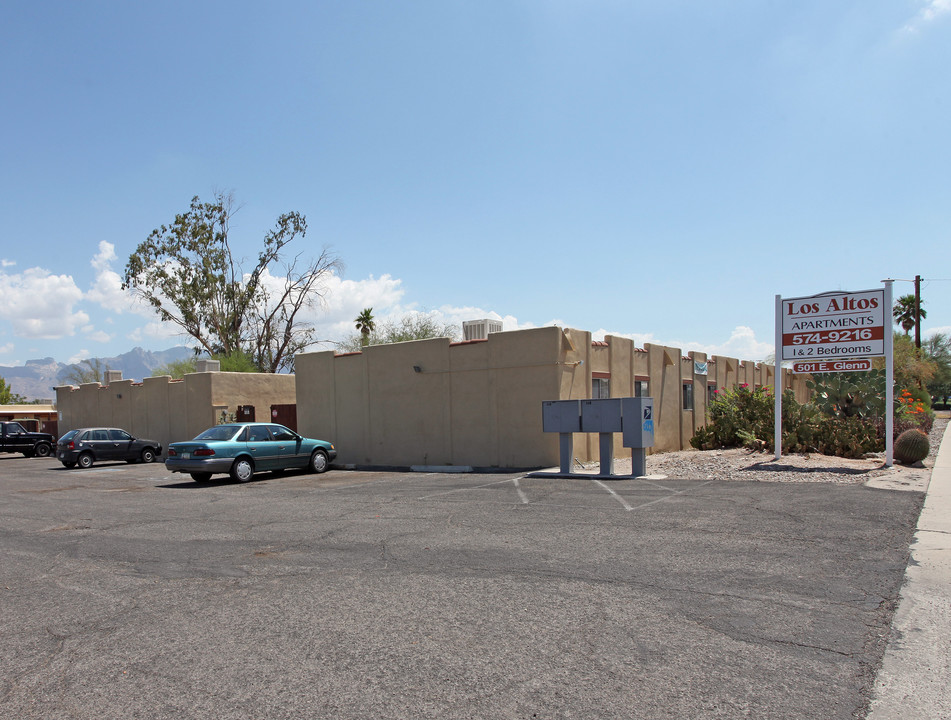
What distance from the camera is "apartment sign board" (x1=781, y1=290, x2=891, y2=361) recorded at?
14.9 m

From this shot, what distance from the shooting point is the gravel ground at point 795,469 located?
523 inches

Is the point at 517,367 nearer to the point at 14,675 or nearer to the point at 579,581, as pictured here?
the point at 579,581

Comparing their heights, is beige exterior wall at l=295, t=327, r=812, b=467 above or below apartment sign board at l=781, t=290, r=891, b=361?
below

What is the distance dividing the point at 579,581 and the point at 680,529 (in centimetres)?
286

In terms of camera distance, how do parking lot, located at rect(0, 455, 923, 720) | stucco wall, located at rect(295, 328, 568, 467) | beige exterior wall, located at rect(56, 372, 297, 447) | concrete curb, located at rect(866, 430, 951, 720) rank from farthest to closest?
beige exterior wall, located at rect(56, 372, 297, 447) < stucco wall, located at rect(295, 328, 568, 467) < parking lot, located at rect(0, 455, 923, 720) < concrete curb, located at rect(866, 430, 951, 720)

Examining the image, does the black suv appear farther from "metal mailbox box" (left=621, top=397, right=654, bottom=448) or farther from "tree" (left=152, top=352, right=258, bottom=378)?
"metal mailbox box" (left=621, top=397, right=654, bottom=448)

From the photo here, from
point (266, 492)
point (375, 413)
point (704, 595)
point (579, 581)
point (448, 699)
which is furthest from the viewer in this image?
point (375, 413)

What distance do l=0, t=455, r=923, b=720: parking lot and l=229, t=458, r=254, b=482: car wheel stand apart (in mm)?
6522

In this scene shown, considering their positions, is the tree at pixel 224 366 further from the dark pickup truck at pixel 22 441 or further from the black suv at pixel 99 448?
the black suv at pixel 99 448

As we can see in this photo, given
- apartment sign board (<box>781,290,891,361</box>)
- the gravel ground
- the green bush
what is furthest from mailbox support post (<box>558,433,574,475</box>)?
the green bush

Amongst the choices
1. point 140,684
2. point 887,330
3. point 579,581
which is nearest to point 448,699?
point 140,684

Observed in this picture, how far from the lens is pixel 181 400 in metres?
31.9

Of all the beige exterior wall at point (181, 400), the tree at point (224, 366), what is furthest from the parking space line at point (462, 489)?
the tree at point (224, 366)

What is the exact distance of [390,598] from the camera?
650 centimetres
